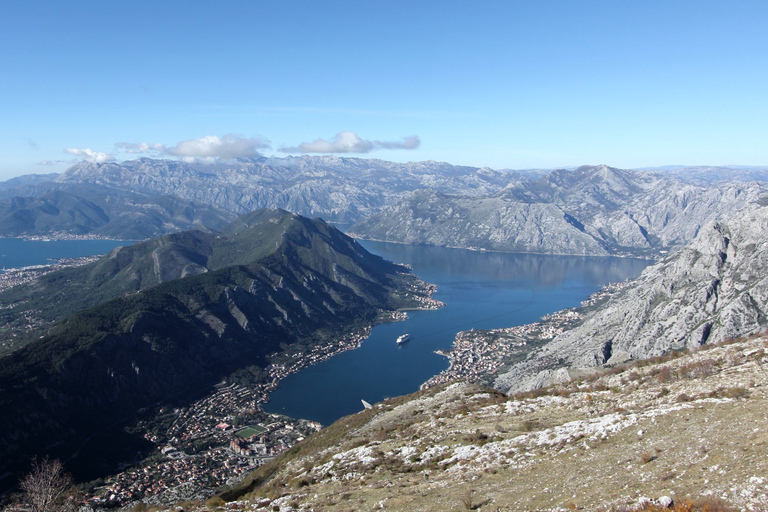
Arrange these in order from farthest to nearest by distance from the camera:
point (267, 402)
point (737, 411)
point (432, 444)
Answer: point (267, 402), point (432, 444), point (737, 411)

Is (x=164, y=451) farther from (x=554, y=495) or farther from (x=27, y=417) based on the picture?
(x=554, y=495)

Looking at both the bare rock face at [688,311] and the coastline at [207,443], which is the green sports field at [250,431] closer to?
the coastline at [207,443]

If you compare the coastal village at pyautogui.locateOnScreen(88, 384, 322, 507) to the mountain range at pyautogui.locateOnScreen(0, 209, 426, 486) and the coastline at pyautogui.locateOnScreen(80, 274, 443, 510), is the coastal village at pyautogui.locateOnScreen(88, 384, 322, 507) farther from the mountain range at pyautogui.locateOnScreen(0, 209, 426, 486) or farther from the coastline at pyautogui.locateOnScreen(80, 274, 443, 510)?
the mountain range at pyautogui.locateOnScreen(0, 209, 426, 486)

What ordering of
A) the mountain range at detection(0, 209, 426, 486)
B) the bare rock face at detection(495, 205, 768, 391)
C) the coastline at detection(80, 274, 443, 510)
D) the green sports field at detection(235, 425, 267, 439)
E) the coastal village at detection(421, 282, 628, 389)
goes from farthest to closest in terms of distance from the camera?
the coastal village at detection(421, 282, 628, 389)
the bare rock face at detection(495, 205, 768, 391)
the green sports field at detection(235, 425, 267, 439)
the mountain range at detection(0, 209, 426, 486)
the coastline at detection(80, 274, 443, 510)

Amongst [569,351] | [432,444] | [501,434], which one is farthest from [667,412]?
[569,351]

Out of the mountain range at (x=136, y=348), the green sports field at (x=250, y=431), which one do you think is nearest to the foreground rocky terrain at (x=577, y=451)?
the green sports field at (x=250, y=431)

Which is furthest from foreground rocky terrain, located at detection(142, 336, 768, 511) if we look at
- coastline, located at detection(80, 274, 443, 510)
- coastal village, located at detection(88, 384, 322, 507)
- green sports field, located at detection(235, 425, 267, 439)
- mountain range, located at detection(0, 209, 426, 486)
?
mountain range, located at detection(0, 209, 426, 486)
